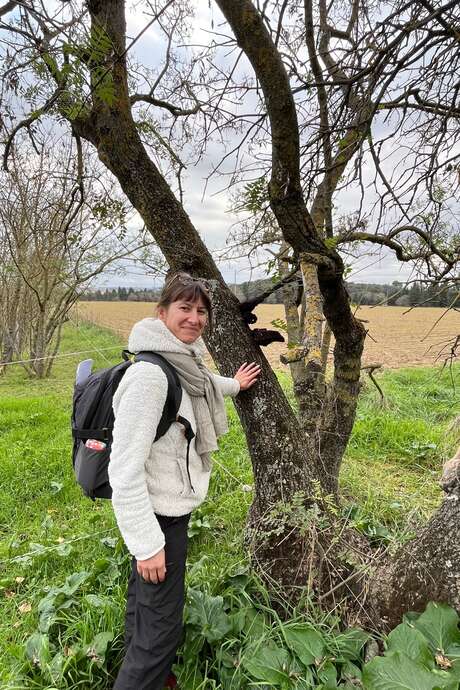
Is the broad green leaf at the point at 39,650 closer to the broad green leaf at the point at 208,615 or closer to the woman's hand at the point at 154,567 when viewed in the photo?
the broad green leaf at the point at 208,615

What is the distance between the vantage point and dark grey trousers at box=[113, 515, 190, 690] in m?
1.56

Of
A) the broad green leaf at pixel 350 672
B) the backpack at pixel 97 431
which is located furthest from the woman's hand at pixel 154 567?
the broad green leaf at pixel 350 672

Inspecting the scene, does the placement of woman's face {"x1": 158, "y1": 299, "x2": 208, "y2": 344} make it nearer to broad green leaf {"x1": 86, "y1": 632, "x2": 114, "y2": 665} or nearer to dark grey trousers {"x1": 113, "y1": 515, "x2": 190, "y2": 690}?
dark grey trousers {"x1": 113, "y1": 515, "x2": 190, "y2": 690}

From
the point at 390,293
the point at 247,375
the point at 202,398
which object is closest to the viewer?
the point at 202,398

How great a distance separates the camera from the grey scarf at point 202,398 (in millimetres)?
1674

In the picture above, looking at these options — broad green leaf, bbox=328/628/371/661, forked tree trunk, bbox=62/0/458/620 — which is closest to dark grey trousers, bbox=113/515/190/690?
forked tree trunk, bbox=62/0/458/620

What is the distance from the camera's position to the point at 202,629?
1.84 m

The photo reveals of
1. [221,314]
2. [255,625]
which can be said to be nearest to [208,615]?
[255,625]

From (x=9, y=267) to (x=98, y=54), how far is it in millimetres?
10132

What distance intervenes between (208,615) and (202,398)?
1084mm

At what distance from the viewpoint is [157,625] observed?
159 centimetres

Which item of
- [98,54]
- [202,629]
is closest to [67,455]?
[202,629]

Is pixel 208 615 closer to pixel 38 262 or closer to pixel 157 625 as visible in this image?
pixel 157 625

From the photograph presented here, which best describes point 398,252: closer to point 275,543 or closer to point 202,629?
point 275,543
